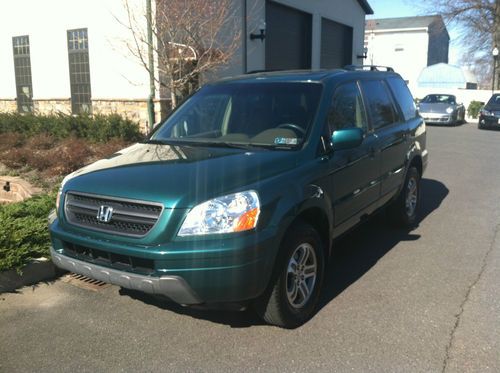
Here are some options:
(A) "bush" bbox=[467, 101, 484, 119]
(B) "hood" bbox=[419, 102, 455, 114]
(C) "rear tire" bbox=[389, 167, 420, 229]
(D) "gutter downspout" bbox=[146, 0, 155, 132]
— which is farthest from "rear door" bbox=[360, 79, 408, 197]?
(A) "bush" bbox=[467, 101, 484, 119]

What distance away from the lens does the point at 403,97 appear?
20.5 ft

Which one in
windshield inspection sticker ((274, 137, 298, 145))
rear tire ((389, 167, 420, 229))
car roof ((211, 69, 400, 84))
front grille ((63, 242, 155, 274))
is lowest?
rear tire ((389, 167, 420, 229))

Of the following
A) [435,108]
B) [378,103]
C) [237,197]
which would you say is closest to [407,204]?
[378,103]

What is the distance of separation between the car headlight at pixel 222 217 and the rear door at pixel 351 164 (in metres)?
1.16

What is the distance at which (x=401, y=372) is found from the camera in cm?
308

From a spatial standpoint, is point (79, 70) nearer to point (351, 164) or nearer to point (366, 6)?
point (351, 164)

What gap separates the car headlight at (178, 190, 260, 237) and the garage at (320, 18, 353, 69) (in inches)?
760

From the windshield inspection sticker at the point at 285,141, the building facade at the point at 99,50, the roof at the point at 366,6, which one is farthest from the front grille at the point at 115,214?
the roof at the point at 366,6

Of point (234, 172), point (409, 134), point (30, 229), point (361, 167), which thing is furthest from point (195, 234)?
point (409, 134)

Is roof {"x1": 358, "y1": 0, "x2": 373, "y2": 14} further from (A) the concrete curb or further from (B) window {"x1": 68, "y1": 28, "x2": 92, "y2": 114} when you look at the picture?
(A) the concrete curb

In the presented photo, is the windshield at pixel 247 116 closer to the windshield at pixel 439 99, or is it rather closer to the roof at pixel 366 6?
the windshield at pixel 439 99

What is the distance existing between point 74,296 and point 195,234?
1.78 meters

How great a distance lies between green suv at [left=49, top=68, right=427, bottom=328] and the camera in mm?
3072

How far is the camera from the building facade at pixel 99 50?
1389cm
